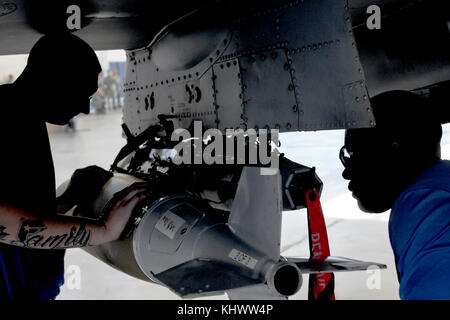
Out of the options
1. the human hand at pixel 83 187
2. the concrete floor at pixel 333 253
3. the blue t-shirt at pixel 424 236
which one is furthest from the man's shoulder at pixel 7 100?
the concrete floor at pixel 333 253

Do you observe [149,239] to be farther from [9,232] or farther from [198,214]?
[9,232]

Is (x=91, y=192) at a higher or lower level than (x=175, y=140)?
lower

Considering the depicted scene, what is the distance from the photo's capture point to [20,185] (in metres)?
1.89

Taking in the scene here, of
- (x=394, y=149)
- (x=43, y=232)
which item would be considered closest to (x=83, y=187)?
(x=43, y=232)

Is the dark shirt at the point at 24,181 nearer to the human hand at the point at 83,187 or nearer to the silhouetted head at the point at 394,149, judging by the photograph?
the human hand at the point at 83,187

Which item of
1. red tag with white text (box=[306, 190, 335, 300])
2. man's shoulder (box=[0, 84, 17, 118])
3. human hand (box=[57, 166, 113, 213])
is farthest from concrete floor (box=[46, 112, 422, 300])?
man's shoulder (box=[0, 84, 17, 118])

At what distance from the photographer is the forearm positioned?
179cm

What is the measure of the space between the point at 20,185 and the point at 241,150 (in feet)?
4.95

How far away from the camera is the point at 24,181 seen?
1919 mm

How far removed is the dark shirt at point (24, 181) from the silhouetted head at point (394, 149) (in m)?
1.31

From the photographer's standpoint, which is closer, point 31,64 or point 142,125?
point 31,64

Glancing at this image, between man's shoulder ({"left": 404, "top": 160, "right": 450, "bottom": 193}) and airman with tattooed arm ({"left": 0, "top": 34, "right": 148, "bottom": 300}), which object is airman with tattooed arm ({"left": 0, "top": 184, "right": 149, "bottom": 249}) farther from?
man's shoulder ({"left": 404, "top": 160, "right": 450, "bottom": 193})
